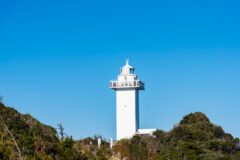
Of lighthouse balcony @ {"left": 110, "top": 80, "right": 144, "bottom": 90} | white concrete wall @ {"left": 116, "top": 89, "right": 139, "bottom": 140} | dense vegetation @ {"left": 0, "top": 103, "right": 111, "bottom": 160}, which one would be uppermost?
lighthouse balcony @ {"left": 110, "top": 80, "right": 144, "bottom": 90}

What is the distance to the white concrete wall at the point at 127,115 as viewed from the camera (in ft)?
143

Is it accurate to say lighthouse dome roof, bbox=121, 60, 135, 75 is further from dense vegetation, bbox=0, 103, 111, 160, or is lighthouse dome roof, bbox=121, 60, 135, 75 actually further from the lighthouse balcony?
dense vegetation, bbox=0, 103, 111, 160

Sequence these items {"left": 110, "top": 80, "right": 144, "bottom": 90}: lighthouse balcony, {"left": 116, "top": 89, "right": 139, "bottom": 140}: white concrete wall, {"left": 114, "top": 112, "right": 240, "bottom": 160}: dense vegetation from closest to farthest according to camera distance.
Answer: {"left": 114, "top": 112, "right": 240, "bottom": 160}: dense vegetation → {"left": 116, "top": 89, "right": 139, "bottom": 140}: white concrete wall → {"left": 110, "top": 80, "right": 144, "bottom": 90}: lighthouse balcony

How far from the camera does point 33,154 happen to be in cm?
2178

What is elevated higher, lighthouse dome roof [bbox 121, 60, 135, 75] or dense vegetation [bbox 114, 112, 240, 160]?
lighthouse dome roof [bbox 121, 60, 135, 75]

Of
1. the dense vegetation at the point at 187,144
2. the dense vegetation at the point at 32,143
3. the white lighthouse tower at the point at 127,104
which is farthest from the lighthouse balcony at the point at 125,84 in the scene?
the dense vegetation at the point at 32,143

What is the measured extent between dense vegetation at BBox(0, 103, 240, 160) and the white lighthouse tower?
4.50m

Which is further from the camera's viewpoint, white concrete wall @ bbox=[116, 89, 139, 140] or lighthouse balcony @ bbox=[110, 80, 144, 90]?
lighthouse balcony @ bbox=[110, 80, 144, 90]

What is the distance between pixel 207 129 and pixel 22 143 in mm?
18338

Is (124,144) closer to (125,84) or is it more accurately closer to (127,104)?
(127,104)

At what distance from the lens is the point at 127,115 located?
43.6m

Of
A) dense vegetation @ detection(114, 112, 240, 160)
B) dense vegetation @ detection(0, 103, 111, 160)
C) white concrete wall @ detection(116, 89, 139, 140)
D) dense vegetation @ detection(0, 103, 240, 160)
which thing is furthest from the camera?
white concrete wall @ detection(116, 89, 139, 140)

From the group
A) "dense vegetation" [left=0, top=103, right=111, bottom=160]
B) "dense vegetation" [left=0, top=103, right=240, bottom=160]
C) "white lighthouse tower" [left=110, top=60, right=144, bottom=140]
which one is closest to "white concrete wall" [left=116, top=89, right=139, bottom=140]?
"white lighthouse tower" [left=110, top=60, right=144, bottom=140]

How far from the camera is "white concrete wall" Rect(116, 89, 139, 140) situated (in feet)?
143
